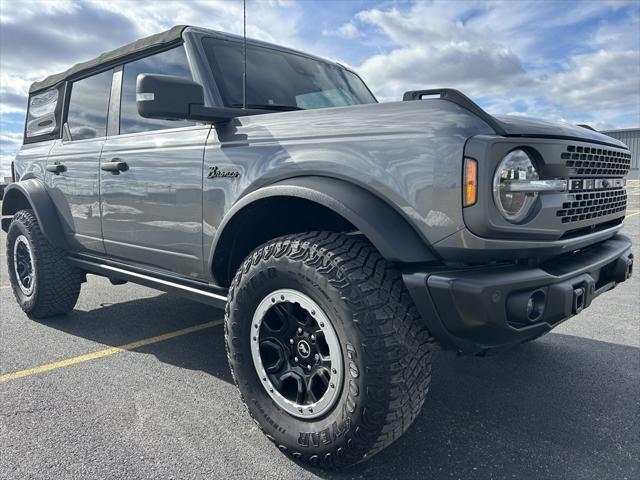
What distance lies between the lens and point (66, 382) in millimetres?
3021

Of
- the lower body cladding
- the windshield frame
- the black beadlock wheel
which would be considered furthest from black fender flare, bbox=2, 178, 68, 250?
the lower body cladding

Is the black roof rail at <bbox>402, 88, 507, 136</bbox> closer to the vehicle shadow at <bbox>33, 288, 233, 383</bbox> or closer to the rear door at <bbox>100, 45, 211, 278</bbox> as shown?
the rear door at <bbox>100, 45, 211, 278</bbox>

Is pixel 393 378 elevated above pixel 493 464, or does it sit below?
above

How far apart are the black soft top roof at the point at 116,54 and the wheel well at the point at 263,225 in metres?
1.30

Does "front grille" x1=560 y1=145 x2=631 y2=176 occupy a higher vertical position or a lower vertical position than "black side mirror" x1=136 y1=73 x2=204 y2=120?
lower

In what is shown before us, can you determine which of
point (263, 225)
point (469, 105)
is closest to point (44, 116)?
point (263, 225)

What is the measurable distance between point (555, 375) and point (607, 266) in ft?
3.30

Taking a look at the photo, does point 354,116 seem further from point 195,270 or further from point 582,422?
point 582,422

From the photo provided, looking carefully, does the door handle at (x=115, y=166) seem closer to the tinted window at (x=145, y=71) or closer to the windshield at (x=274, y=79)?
the tinted window at (x=145, y=71)

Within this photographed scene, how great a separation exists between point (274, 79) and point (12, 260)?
2.98m

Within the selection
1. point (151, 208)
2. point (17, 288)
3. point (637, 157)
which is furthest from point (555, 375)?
point (637, 157)

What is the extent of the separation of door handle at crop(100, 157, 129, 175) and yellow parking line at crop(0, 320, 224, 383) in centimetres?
125

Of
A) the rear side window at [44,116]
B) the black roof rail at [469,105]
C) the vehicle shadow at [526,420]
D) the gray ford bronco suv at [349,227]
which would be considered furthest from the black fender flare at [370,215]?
the rear side window at [44,116]

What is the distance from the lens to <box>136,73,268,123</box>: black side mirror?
7.85ft
